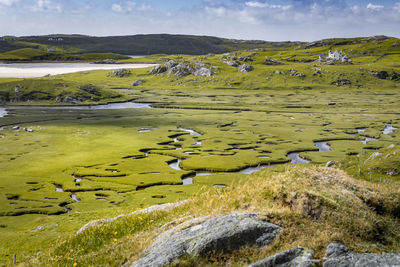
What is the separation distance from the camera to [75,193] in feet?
196

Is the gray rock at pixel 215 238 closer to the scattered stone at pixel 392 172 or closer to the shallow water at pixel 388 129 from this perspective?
the scattered stone at pixel 392 172

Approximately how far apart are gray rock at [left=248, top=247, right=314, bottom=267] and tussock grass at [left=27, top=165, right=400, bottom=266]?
433 millimetres

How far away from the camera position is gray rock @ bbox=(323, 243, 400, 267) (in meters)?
11.1

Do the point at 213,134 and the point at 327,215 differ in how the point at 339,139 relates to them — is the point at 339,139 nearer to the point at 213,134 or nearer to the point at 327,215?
the point at 213,134

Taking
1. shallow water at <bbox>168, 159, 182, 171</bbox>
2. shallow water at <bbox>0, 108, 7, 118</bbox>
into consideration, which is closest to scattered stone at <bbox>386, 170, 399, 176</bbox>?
shallow water at <bbox>168, 159, 182, 171</bbox>

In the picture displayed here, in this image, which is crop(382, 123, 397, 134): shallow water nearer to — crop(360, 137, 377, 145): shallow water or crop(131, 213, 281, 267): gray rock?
crop(360, 137, 377, 145): shallow water

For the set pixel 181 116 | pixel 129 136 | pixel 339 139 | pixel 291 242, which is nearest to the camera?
pixel 291 242

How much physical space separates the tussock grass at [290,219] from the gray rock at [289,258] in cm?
43

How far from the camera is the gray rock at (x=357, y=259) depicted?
36.4 ft

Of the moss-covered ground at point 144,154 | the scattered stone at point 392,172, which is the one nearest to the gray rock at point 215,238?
the moss-covered ground at point 144,154

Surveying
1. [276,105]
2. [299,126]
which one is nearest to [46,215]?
[299,126]

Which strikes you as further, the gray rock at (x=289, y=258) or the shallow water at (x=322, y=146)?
the shallow water at (x=322, y=146)

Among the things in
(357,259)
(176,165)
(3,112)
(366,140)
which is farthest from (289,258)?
(3,112)

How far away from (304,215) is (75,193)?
171ft
